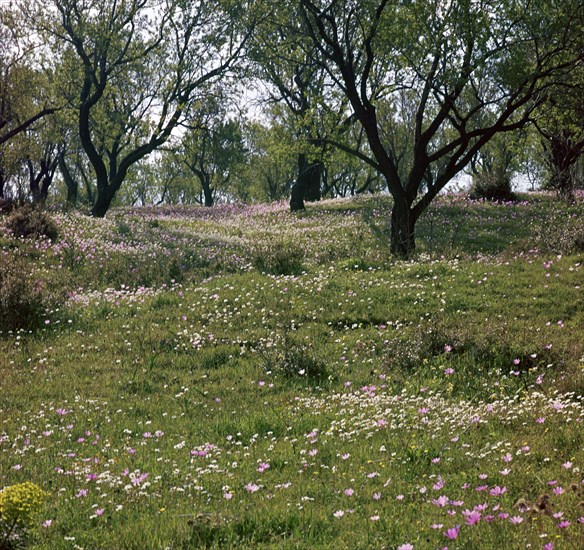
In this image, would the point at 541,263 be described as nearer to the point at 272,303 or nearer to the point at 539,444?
the point at 272,303

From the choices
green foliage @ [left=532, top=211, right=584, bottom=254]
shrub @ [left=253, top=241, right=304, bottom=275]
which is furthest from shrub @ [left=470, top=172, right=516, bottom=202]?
shrub @ [left=253, top=241, right=304, bottom=275]

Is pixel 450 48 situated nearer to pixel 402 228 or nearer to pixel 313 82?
pixel 402 228

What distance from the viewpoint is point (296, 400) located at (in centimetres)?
827

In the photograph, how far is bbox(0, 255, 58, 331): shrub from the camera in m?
12.7

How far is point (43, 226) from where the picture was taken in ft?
63.7

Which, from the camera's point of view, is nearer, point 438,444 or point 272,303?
point 438,444

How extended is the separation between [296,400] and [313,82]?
31824mm

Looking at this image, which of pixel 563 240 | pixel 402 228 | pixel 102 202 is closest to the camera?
pixel 563 240

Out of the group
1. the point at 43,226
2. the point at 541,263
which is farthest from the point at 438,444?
the point at 43,226

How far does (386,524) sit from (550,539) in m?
1.11

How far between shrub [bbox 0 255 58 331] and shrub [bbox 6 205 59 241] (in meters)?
5.74

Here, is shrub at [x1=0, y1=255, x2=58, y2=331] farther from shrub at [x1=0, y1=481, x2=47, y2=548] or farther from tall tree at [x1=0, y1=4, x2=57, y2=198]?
tall tree at [x1=0, y1=4, x2=57, y2=198]

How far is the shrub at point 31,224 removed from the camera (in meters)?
19.1

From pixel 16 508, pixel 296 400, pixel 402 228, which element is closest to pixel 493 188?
pixel 402 228
